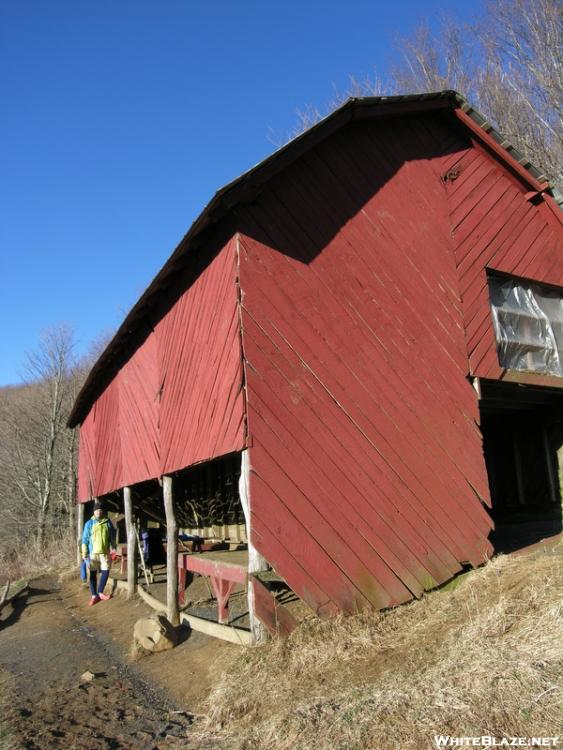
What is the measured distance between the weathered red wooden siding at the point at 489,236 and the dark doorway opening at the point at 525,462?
1553 millimetres

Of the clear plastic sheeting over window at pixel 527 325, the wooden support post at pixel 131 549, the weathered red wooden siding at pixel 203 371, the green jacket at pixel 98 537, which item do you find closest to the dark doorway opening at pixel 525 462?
the clear plastic sheeting over window at pixel 527 325

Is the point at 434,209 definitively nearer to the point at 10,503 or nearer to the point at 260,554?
the point at 260,554

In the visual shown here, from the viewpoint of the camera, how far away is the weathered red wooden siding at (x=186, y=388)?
24.9 feet

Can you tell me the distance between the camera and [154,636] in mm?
8344

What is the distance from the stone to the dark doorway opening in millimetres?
5576

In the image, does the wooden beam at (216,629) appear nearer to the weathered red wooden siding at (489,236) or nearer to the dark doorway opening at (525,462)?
the weathered red wooden siding at (489,236)

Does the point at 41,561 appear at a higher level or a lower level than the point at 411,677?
lower

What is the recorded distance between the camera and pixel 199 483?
52.1ft

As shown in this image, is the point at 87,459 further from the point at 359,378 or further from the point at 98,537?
the point at 359,378

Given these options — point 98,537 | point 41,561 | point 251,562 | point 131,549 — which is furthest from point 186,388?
point 41,561

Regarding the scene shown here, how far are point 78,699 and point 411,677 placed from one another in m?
3.61

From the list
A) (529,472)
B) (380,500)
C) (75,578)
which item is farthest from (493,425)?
(75,578)

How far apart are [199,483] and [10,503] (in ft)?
72.3

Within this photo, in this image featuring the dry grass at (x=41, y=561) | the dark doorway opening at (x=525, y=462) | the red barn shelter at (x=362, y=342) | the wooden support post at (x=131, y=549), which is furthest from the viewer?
the dry grass at (x=41, y=561)
